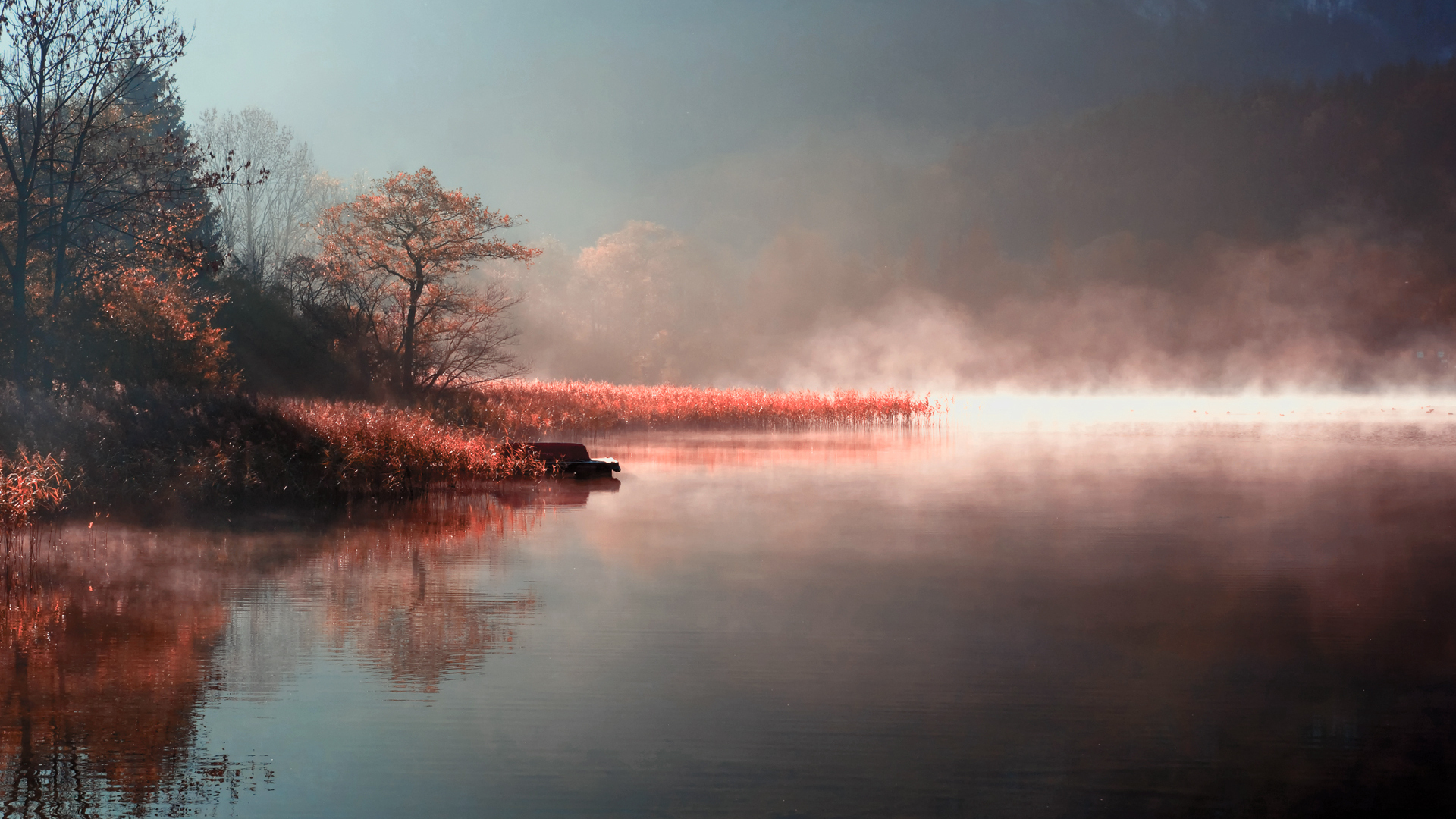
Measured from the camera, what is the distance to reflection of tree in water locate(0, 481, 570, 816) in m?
5.85

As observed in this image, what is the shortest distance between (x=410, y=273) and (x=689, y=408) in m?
11.6

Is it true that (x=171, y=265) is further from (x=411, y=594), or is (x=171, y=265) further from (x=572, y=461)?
(x=411, y=594)

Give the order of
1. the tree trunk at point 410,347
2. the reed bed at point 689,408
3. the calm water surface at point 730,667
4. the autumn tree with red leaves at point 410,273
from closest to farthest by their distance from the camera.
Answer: the calm water surface at point 730,667 → the tree trunk at point 410,347 → the autumn tree with red leaves at point 410,273 → the reed bed at point 689,408

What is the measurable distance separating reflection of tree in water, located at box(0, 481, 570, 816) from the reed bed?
74.9 feet

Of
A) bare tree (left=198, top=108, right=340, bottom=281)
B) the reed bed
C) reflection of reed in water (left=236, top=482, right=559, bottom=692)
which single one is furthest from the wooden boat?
bare tree (left=198, top=108, right=340, bottom=281)

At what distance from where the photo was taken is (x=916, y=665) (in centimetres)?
818

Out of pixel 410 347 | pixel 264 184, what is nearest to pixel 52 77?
pixel 410 347

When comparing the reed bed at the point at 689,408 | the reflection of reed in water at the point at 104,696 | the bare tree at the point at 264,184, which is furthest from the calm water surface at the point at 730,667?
the bare tree at the point at 264,184

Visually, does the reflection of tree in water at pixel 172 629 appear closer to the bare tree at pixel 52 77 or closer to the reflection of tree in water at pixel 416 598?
Result: the reflection of tree in water at pixel 416 598

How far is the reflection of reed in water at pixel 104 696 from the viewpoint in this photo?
5648 millimetres

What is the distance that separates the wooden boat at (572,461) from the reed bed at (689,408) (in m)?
12.7

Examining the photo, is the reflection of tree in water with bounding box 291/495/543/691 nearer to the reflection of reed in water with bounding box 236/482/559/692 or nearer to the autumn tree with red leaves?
the reflection of reed in water with bounding box 236/482/559/692

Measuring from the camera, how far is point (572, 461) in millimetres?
23266

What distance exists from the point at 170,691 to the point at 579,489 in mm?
13463
